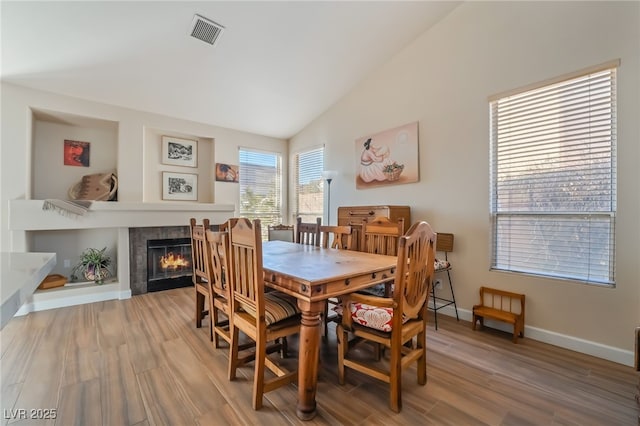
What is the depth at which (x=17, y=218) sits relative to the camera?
10.0 feet

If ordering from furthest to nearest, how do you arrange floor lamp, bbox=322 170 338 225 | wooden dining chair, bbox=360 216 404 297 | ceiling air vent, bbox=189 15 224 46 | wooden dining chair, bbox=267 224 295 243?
1. wooden dining chair, bbox=267 224 295 243
2. floor lamp, bbox=322 170 338 225
3. ceiling air vent, bbox=189 15 224 46
4. wooden dining chair, bbox=360 216 404 297

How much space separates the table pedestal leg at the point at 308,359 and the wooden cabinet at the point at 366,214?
1.44 meters

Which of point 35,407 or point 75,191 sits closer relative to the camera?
point 35,407

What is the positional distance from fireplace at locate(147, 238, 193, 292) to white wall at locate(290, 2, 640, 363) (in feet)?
9.22

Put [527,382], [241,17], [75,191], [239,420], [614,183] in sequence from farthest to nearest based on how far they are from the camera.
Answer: [75,191] → [241,17] → [614,183] → [527,382] → [239,420]

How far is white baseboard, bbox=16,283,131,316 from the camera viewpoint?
3217 mm

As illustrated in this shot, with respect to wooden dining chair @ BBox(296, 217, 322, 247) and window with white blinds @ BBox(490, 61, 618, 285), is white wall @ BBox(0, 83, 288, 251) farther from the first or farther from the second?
window with white blinds @ BBox(490, 61, 618, 285)

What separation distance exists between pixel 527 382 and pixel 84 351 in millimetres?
3396

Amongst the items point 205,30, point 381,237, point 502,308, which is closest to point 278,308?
point 381,237

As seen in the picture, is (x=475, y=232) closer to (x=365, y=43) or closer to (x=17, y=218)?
(x=365, y=43)

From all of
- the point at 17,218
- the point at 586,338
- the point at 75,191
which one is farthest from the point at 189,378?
the point at 75,191

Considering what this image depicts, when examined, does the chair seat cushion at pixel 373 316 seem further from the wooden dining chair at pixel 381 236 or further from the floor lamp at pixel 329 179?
the floor lamp at pixel 329 179

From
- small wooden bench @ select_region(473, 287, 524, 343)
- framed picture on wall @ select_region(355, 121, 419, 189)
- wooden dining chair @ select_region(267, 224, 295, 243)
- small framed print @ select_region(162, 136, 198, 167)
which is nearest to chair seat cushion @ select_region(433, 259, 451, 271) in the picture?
small wooden bench @ select_region(473, 287, 524, 343)

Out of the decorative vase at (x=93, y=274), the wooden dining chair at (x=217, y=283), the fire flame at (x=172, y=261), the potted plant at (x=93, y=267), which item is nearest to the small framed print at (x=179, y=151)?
the fire flame at (x=172, y=261)
